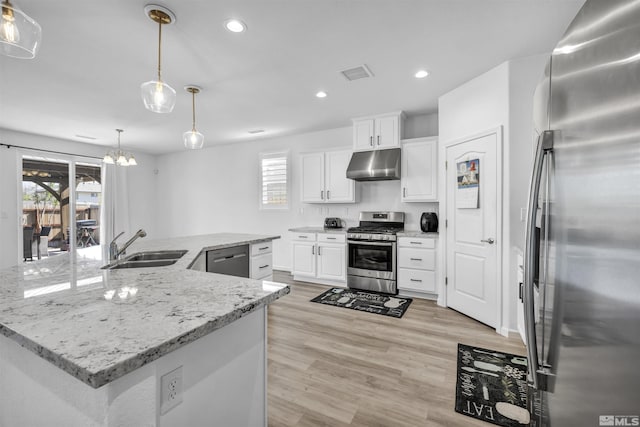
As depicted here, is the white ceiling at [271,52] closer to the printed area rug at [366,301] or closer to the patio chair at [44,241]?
the patio chair at [44,241]

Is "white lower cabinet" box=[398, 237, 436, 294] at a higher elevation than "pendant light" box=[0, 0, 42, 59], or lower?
lower

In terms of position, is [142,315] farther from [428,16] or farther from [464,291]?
[464,291]

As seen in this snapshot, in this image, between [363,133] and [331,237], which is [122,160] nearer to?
[331,237]

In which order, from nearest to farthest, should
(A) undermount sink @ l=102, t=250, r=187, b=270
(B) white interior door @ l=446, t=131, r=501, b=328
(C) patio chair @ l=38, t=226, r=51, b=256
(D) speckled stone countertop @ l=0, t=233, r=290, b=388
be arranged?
(D) speckled stone countertop @ l=0, t=233, r=290, b=388
(A) undermount sink @ l=102, t=250, r=187, b=270
(B) white interior door @ l=446, t=131, r=501, b=328
(C) patio chair @ l=38, t=226, r=51, b=256

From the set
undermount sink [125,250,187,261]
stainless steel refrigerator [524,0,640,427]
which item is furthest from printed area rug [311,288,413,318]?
stainless steel refrigerator [524,0,640,427]

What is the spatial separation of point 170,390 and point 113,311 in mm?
331

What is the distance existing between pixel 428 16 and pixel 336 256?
3155 mm

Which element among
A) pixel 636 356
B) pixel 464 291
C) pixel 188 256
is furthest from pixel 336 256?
pixel 636 356

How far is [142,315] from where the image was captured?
872mm

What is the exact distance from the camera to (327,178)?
472 cm

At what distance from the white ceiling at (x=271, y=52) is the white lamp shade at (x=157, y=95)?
542 millimetres

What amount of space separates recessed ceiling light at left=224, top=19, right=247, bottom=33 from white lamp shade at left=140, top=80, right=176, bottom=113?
2.23ft

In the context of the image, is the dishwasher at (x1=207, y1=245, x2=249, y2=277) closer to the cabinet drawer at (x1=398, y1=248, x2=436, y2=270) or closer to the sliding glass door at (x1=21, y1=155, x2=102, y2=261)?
the cabinet drawer at (x1=398, y1=248, x2=436, y2=270)

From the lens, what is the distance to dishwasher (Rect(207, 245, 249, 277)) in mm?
2721
